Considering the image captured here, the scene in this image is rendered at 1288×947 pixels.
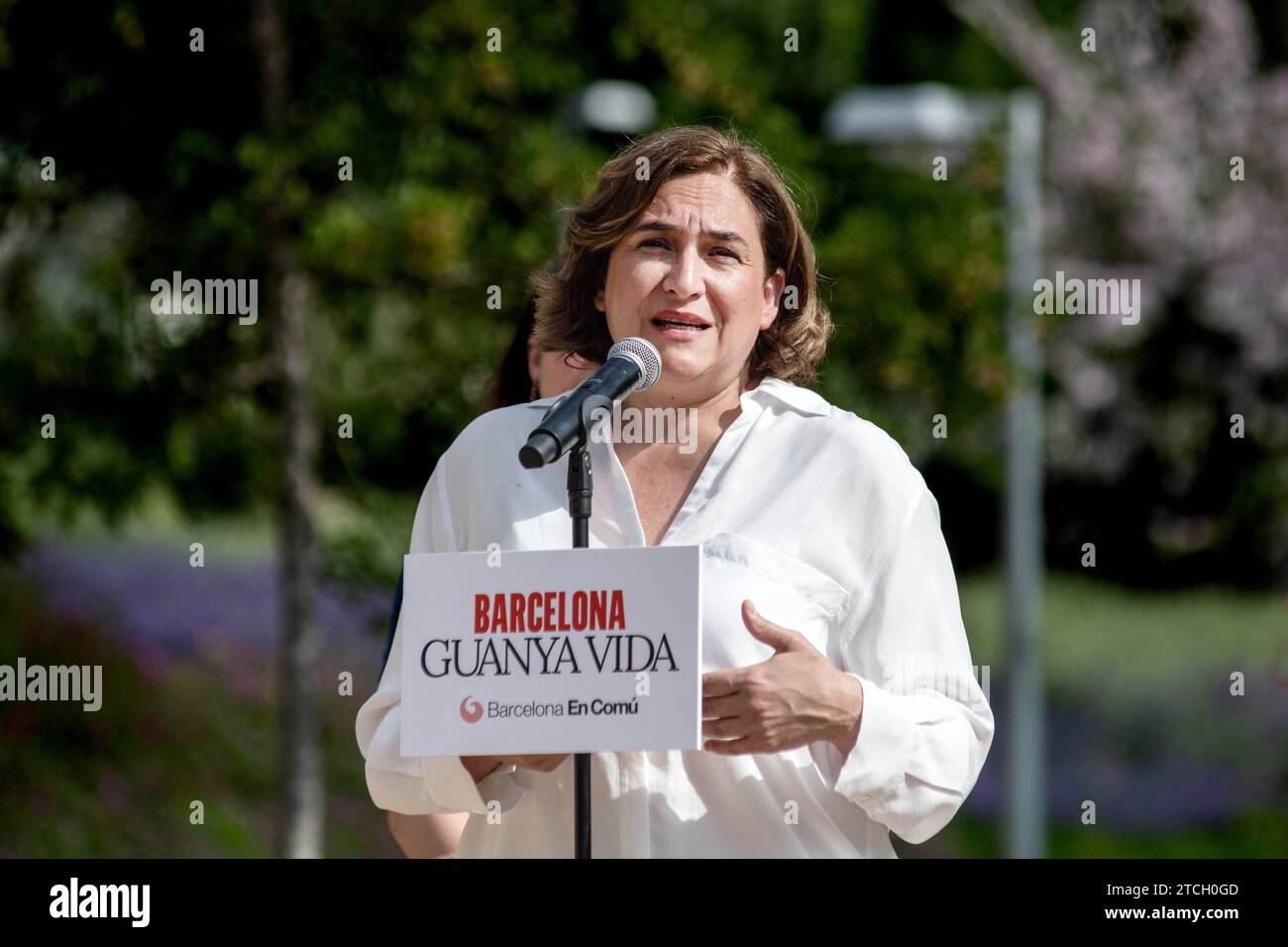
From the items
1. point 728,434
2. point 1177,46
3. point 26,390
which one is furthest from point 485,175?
point 1177,46

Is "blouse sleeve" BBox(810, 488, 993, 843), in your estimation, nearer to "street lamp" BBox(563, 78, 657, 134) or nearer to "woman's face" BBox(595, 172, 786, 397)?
"woman's face" BBox(595, 172, 786, 397)

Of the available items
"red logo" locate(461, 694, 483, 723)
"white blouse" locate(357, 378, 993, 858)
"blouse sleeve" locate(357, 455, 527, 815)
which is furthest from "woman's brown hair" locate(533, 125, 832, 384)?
"red logo" locate(461, 694, 483, 723)

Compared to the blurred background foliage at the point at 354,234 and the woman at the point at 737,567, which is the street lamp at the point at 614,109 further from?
the woman at the point at 737,567

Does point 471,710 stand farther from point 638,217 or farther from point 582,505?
point 638,217

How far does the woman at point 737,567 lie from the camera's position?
2771mm

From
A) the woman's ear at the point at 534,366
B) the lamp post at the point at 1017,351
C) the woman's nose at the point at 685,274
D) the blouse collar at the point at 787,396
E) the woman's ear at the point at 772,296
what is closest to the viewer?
the woman's nose at the point at 685,274

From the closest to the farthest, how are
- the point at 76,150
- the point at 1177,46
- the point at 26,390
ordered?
the point at 76,150 → the point at 26,390 → the point at 1177,46

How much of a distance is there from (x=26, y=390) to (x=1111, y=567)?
23.1ft

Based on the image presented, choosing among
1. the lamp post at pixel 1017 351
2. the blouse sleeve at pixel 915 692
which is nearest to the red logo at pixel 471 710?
the blouse sleeve at pixel 915 692

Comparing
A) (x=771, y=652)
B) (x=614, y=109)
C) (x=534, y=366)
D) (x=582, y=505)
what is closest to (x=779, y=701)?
(x=771, y=652)

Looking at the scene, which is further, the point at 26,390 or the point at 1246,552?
the point at 1246,552

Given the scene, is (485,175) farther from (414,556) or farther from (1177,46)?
(1177,46)

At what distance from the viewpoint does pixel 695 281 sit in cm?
296
